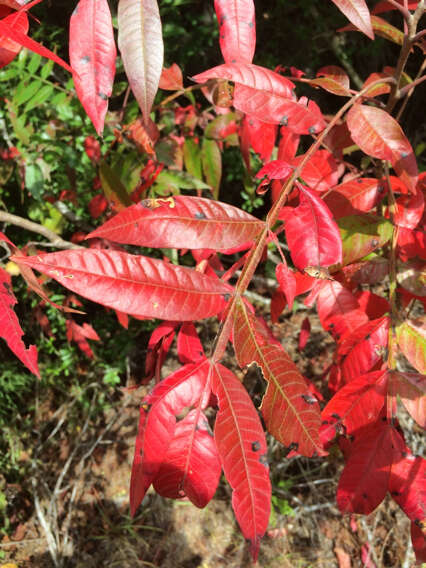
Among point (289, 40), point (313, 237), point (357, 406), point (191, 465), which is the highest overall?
point (289, 40)

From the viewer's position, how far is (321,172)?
1.08 metres

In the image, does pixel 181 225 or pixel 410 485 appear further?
pixel 410 485

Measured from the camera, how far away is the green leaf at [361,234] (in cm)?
95

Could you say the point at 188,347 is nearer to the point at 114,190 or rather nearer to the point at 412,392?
the point at 412,392

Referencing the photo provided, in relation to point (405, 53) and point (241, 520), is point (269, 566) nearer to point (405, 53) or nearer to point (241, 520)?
point (241, 520)

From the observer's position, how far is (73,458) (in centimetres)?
259

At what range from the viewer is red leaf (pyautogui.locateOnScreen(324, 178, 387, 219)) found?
990mm

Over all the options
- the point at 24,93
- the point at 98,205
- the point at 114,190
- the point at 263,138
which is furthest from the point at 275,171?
the point at 24,93

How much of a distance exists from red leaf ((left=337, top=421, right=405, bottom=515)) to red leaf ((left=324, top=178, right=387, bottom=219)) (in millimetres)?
451

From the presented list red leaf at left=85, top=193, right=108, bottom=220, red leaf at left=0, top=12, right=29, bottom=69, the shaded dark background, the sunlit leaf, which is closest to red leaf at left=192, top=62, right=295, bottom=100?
red leaf at left=0, top=12, right=29, bottom=69

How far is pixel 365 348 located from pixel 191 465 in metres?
0.47

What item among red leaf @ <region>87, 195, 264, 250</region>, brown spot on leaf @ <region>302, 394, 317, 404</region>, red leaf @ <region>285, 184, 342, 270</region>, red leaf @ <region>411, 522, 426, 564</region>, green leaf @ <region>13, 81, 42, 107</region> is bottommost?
red leaf @ <region>411, 522, 426, 564</region>

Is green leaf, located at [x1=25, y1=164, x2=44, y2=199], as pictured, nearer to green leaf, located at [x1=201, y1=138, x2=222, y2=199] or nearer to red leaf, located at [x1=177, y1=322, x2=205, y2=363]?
green leaf, located at [x1=201, y1=138, x2=222, y2=199]

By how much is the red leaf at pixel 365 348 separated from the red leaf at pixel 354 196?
0.81ft
